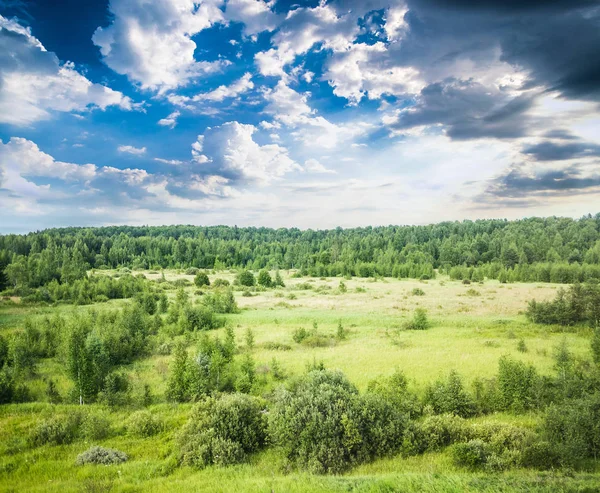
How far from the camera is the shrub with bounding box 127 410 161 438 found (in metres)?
16.2

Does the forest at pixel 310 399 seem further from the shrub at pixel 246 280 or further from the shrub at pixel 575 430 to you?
the shrub at pixel 246 280

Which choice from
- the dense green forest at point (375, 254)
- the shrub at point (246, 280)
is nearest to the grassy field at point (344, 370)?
the shrub at point (246, 280)

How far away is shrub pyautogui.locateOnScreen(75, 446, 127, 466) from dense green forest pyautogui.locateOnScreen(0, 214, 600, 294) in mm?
71445

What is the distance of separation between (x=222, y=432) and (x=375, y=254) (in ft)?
399

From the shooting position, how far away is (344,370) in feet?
81.9

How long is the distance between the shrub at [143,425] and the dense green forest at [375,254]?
225 feet

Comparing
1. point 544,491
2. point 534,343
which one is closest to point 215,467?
point 544,491

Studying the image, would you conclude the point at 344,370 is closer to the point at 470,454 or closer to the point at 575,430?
the point at 470,454

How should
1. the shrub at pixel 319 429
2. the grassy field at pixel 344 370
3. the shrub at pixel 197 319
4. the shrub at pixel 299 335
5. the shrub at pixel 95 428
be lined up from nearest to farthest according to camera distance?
the grassy field at pixel 344 370, the shrub at pixel 319 429, the shrub at pixel 95 428, the shrub at pixel 299 335, the shrub at pixel 197 319

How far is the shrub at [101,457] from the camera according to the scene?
12797 mm

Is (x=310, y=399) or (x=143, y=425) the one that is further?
(x=143, y=425)

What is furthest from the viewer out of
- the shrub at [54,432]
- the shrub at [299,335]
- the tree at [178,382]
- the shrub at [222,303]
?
the shrub at [222,303]

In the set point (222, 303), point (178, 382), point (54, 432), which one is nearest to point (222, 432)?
point (54, 432)

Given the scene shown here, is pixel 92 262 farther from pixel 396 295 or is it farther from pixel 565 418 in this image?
pixel 565 418
